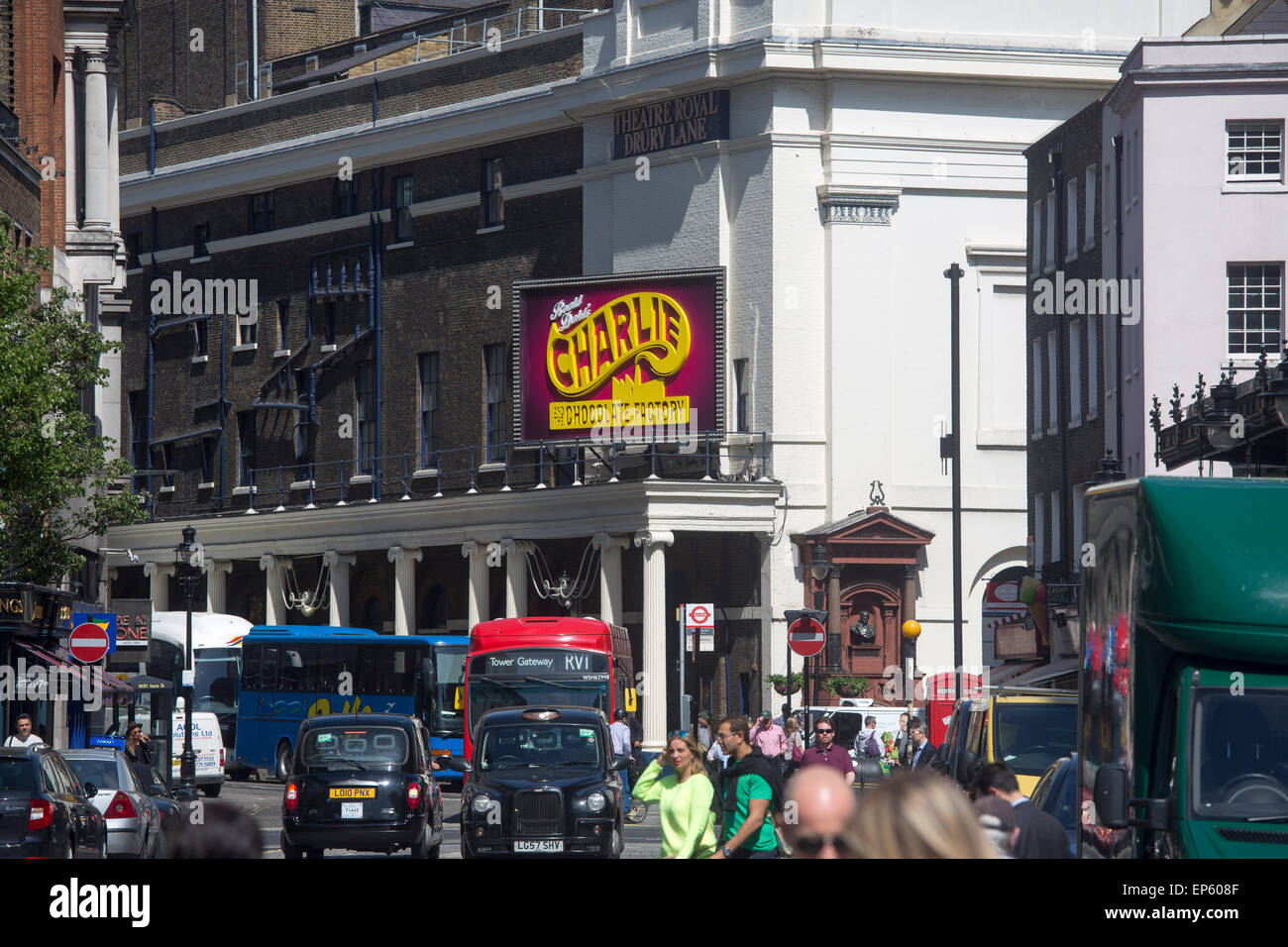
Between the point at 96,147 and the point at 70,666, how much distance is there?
12428mm

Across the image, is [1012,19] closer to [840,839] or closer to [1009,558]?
[1009,558]

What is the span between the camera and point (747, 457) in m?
55.4

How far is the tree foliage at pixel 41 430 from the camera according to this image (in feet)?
87.9

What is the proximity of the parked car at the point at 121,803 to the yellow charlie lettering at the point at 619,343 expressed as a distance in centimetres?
3061

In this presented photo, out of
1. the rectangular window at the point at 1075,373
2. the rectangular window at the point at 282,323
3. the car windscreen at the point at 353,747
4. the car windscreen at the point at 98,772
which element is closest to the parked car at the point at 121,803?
the car windscreen at the point at 98,772

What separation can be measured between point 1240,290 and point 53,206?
76.6 feet

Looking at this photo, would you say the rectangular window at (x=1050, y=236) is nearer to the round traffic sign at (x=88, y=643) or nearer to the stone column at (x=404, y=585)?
the stone column at (x=404, y=585)

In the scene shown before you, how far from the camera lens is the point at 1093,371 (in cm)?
4716

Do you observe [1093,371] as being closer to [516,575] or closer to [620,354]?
[620,354]

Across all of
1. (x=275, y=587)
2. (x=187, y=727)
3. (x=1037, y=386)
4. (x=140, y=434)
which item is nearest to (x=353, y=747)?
(x=187, y=727)

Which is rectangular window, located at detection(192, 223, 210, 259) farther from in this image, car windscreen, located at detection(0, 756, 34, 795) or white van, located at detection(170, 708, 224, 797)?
car windscreen, located at detection(0, 756, 34, 795)

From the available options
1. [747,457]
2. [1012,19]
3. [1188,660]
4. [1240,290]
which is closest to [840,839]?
[1188,660]

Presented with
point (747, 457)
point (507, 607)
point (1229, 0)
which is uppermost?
point (1229, 0)

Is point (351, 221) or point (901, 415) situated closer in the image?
point (901, 415)
